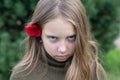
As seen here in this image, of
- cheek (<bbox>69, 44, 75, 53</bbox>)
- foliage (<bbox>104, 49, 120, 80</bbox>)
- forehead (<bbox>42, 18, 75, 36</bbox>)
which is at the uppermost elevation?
forehead (<bbox>42, 18, 75, 36</bbox>)

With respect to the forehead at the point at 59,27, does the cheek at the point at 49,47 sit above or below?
below

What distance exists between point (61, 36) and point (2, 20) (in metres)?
2.13

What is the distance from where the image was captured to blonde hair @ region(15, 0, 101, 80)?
11.8 ft

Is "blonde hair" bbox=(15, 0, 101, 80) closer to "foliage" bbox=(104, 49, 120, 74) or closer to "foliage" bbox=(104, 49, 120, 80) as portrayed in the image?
"foliage" bbox=(104, 49, 120, 80)

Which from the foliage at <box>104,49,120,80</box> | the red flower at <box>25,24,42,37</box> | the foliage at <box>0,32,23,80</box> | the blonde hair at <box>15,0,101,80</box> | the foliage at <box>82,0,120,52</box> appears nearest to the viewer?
the blonde hair at <box>15,0,101,80</box>

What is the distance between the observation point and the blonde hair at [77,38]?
11.8 ft

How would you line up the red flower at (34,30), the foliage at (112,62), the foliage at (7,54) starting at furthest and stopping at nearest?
the foliage at (112,62) < the foliage at (7,54) < the red flower at (34,30)

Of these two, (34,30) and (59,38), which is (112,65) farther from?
(59,38)

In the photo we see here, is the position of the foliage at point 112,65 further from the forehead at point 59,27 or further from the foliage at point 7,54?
the forehead at point 59,27

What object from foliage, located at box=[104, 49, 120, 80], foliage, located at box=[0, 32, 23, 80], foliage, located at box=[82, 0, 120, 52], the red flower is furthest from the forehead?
foliage, located at box=[104, 49, 120, 80]

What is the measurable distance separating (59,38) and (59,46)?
0.06 m

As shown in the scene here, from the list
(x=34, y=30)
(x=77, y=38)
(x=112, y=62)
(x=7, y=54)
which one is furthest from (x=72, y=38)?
(x=112, y=62)

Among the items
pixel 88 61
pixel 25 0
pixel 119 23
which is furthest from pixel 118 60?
pixel 88 61

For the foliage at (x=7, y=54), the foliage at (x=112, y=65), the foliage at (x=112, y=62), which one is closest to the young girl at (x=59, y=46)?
the foliage at (x=7, y=54)
